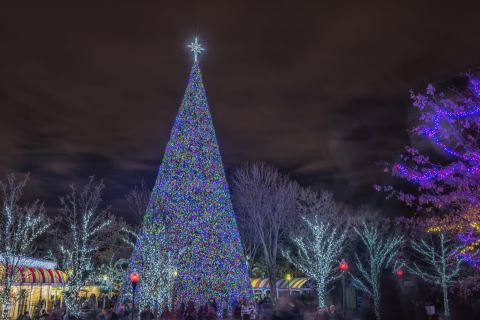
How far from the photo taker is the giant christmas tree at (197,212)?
2411 cm

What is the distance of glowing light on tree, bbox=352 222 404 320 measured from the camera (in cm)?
3234

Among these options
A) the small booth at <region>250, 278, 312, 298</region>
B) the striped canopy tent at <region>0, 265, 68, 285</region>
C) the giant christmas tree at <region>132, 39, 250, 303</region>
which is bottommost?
→ the small booth at <region>250, 278, 312, 298</region>

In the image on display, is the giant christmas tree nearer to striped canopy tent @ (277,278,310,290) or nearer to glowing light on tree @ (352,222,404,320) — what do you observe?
glowing light on tree @ (352,222,404,320)

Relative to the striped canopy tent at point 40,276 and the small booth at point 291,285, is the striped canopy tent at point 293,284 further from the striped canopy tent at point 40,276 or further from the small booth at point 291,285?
the striped canopy tent at point 40,276

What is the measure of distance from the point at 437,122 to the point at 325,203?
91.1 feet

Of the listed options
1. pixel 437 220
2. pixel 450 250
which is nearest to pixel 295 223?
pixel 450 250

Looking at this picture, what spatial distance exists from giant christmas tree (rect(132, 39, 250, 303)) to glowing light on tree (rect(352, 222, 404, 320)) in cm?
1107

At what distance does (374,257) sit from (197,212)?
1593cm

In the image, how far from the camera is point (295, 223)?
42.9 m

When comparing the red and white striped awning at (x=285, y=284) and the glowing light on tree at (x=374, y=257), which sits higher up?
the glowing light on tree at (x=374, y=257)

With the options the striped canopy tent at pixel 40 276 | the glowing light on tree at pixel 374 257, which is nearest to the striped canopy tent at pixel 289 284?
the glowing light on tree at pixel 374 257

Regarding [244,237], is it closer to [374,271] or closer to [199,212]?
[374,271]

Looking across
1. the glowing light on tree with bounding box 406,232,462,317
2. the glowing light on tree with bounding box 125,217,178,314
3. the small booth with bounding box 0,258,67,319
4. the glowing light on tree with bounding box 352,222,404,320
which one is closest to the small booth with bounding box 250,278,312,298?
the glowing light on tree with bounding box 352,222,404,320

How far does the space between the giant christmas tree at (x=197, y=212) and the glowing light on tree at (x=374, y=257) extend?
1107 cm
